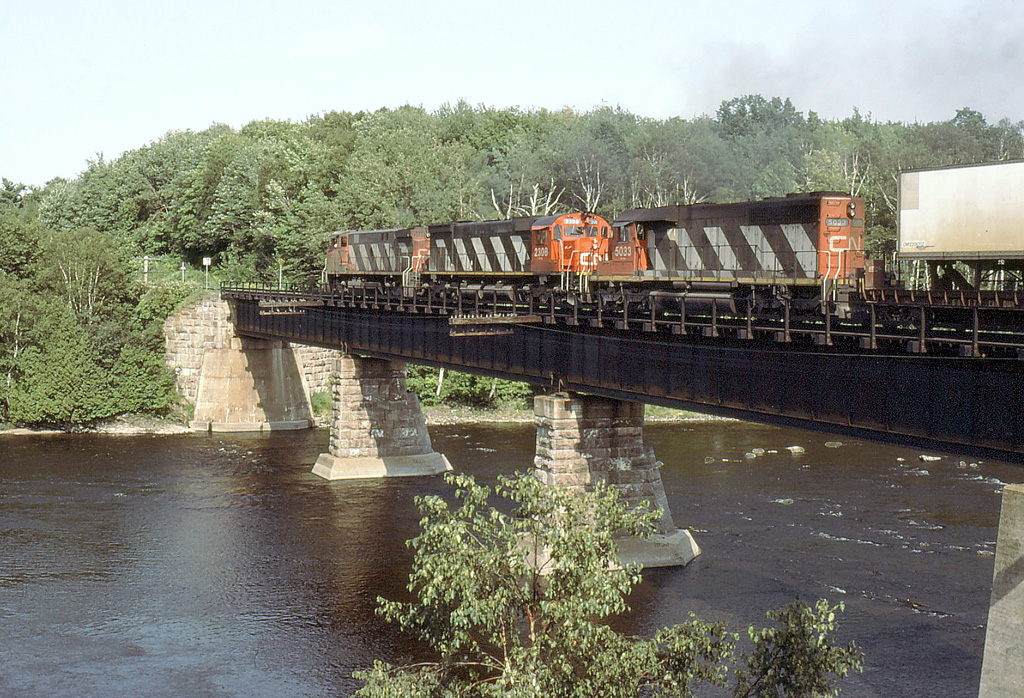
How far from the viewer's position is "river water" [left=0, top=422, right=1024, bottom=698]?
93.9 feet

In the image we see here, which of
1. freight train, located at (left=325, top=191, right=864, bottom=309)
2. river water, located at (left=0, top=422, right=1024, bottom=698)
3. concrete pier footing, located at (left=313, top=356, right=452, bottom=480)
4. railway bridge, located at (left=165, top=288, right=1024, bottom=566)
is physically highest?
freight train, located at (left=325, top=191, right=864, bottom=309)

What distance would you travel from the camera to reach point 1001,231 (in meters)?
27.8

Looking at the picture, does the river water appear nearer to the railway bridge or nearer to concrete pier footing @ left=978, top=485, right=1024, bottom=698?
the railway bridge

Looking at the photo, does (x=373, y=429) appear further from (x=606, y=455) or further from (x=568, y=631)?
(x=568, y=631)

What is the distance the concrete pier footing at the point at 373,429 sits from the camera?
5253 cm

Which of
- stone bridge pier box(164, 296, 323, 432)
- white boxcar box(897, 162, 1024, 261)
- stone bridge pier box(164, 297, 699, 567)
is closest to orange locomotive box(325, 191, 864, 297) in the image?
white boxcar box(897, 162, 1024, 261)

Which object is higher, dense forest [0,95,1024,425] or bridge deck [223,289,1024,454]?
dense forest [0,95,1024,425]

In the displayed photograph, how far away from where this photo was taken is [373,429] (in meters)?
53.2

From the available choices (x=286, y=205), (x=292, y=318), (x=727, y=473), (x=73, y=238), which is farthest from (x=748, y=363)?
(x=286, y=205)

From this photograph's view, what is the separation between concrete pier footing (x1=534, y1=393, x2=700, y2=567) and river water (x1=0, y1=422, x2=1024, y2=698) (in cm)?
122

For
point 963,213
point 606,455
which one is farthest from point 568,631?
point 606,455

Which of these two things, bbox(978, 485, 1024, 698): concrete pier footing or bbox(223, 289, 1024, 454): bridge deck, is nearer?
bbox(978, 485, 1024, 698): concrete pier footing

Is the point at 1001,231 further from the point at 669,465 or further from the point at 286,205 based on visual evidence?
the point at 286,205

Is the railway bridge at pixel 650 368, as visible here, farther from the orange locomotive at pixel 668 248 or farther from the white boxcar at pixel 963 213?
the white boxcar at pixel 963 213
